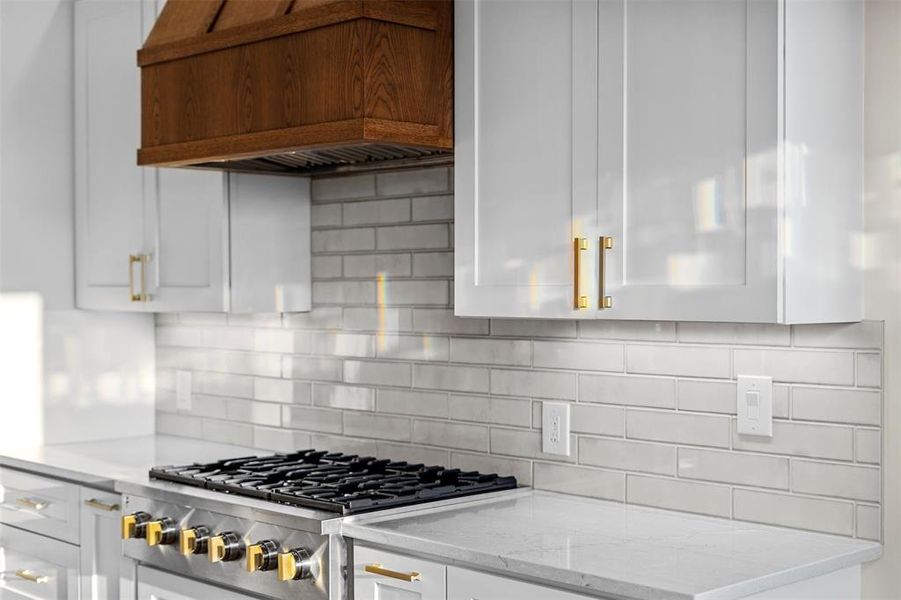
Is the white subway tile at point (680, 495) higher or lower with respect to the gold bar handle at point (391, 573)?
higher

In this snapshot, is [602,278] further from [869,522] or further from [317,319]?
[317,319]

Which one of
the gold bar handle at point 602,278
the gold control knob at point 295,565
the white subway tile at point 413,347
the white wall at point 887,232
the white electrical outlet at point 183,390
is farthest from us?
the white electrical outlet at point 183,390

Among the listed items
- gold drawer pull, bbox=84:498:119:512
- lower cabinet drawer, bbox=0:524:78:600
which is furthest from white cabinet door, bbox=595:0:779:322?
lower cabinet drawer, bbox=0:524:78:600

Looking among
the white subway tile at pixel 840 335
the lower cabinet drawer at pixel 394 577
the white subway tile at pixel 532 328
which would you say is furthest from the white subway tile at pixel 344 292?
the white subway tile at pixel 840 335

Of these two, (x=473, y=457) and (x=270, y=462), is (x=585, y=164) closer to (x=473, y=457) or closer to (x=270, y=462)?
(x=473, y=457)

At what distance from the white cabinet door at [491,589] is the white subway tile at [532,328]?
0.84 metres

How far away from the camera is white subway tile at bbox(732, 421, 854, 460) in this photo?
95.0 inches

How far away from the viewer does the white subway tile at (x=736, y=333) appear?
2520 millimetres

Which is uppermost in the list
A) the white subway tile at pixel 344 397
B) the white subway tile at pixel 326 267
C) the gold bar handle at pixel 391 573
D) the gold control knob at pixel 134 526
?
the white subway tile at pixel 326 267

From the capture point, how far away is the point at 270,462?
3.29 meters

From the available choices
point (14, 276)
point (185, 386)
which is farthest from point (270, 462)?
point (14, 276)

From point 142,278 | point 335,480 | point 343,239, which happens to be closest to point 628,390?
point 335,480

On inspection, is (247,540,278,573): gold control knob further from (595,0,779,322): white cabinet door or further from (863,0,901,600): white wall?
(863,0,901,600): white wall

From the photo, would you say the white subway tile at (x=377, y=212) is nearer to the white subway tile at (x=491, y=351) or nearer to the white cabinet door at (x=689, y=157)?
the white subway tile at (x=491, y=351)
